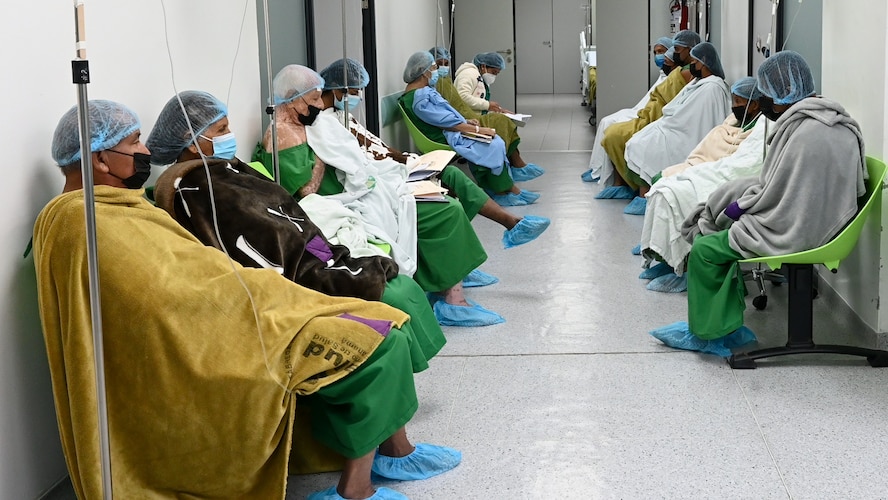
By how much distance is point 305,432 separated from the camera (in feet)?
8.95

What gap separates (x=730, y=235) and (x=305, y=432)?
1593 mm

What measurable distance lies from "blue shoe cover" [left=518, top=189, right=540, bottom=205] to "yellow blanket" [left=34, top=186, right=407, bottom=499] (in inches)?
189

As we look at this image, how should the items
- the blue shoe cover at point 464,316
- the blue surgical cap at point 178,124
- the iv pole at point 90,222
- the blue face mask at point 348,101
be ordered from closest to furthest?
the iv pole at point 90,222, the blue surgical cap at point 178,124, the blue shoe cover at point 464,316, the blue face mask at point 348,101

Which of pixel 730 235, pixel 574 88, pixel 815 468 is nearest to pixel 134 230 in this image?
pixel 815 468

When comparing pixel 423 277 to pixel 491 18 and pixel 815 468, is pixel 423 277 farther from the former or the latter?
pixel 491 18

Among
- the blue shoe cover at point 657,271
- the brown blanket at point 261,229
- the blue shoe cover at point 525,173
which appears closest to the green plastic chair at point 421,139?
the blue shoe cover at point 525,173

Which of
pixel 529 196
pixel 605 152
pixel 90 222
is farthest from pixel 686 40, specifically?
pixel 90 222

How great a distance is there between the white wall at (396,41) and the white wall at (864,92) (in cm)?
345

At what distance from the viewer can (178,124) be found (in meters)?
2.87

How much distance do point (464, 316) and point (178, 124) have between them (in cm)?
169

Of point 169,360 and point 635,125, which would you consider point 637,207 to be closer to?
point 635,125

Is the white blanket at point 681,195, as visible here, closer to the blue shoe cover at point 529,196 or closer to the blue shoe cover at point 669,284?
the blue shoe cover at point 669,284

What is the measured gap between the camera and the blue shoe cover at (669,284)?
4.58 metres

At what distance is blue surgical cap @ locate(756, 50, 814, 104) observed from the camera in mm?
3631
